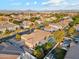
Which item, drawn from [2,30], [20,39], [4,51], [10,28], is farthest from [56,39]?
[10,28]

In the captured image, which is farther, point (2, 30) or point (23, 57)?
point (2, 30)

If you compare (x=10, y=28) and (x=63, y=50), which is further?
(x=10, y=28)

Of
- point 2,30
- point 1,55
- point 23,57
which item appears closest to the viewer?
point 23,57

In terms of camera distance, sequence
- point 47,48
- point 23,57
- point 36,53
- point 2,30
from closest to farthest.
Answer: point 23,57, point 36,53, point 47,48, point 2,30

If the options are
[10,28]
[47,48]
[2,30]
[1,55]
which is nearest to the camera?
[1,55]

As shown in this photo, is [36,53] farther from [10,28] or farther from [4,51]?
[10,28]

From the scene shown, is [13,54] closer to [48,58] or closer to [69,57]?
[48,58]

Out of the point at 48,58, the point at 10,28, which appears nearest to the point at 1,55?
the point at 48,58

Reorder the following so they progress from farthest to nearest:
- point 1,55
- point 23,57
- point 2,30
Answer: point 2,30, point 1,55, point 23,57
